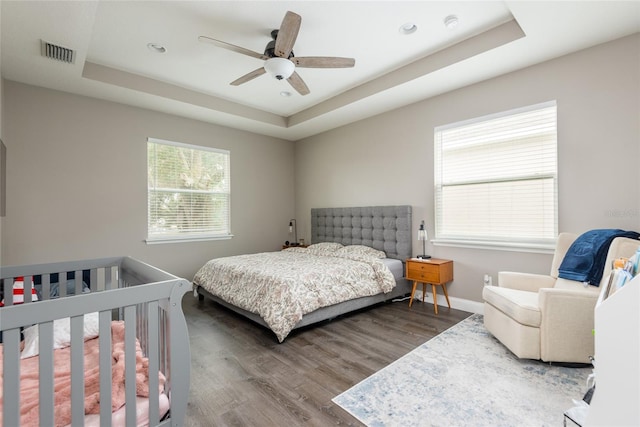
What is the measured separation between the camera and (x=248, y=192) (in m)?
5.29

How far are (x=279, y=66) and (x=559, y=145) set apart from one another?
2.84m

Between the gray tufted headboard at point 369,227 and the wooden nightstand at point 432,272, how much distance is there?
0.39 metres

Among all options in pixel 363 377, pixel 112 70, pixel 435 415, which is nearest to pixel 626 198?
pixel 435 415

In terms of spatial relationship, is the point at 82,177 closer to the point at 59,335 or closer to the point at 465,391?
the point at 59,335

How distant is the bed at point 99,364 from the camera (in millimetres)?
1004

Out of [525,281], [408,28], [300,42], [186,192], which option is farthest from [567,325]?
[186,192]

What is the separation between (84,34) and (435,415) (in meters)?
3.82

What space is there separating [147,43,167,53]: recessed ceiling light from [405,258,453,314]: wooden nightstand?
3665mm

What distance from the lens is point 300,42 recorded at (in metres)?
2.93

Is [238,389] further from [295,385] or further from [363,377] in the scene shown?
[363,377]

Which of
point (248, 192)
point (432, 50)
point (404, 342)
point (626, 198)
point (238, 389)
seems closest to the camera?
point (238, 389)

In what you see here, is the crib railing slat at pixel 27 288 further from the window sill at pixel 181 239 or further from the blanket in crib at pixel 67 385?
the window sill at pixel 181 239

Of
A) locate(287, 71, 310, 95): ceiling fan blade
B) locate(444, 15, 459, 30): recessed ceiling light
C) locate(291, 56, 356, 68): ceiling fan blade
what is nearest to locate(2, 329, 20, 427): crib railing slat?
locate(291, 56, 356, 68): ceiling fan blade

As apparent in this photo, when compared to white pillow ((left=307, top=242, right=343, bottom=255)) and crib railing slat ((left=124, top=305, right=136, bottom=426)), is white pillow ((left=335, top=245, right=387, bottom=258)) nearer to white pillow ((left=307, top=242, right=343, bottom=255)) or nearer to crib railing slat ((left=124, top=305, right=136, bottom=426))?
white pillow ((left=307, top=242, right=343, bottom=255))
